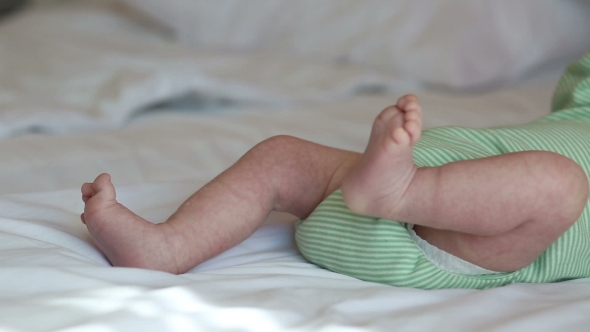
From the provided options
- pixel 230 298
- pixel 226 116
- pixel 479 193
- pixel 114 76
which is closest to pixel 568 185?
pixel 479 193

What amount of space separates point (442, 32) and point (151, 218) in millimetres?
957

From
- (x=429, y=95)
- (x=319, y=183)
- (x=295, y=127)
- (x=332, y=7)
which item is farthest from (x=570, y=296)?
(x=332, y=7)

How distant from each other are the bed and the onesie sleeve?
26 cm

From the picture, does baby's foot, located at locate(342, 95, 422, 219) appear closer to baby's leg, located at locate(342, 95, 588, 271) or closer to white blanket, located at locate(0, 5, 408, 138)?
baby's leg, located at locate(342, 95, 588, 271)

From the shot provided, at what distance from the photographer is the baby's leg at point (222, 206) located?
0.74 meters

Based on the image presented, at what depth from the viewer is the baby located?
2.31 feet

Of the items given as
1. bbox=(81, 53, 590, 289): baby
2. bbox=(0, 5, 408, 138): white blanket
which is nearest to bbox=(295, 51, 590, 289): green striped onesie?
bbox=(81, 53, 590, 289): baby

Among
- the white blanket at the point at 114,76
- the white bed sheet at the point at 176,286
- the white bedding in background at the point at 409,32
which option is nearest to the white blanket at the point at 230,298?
the white bed sheet at the point at 176,286

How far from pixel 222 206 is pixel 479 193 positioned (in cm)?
27

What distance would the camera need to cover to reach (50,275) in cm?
65

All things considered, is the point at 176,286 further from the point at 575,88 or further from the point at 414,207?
the point at 575,88

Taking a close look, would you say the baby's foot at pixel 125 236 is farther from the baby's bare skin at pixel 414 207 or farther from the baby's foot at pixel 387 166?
the baby's foot at pixel 387 166

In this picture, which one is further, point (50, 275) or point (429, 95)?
point (429, 95)

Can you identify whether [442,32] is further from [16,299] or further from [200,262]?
[16,299]
